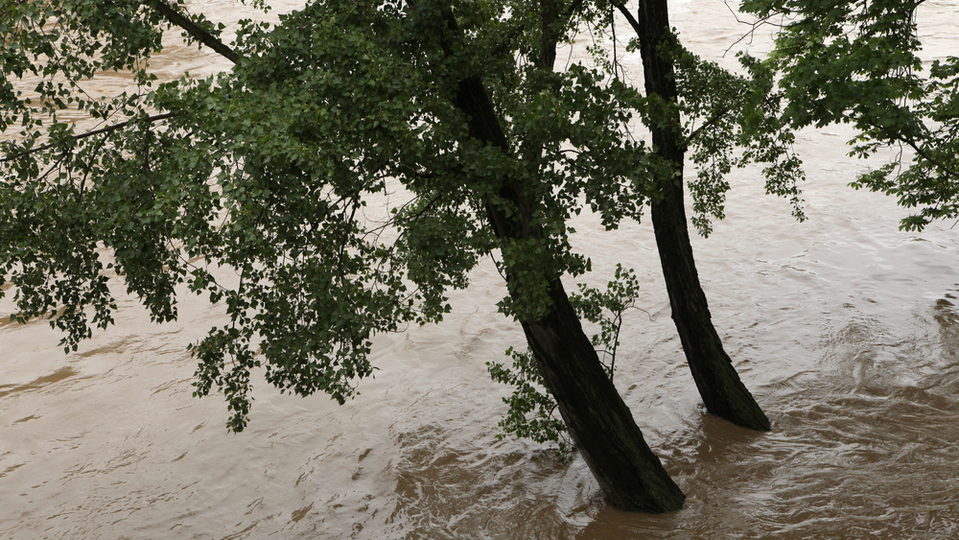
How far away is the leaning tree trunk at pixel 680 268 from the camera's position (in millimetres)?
8359

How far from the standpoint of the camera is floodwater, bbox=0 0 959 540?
8656 mm

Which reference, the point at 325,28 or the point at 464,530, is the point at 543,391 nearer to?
the point at 464,530

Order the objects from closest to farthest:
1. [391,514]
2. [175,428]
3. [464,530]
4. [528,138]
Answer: [528,138]
[464,530]
[391,514]
[175,428]

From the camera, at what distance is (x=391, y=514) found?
9.45 metres

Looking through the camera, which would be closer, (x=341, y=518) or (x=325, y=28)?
(x=325, y=28)

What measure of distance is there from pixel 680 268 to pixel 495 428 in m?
3.89

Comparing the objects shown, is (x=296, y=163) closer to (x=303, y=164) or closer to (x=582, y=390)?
(x=303, y=164)

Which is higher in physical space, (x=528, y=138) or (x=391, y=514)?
(x=528, y=138)

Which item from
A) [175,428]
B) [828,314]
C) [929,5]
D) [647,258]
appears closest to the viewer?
[175,428]

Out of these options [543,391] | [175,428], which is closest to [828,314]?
[543,391]

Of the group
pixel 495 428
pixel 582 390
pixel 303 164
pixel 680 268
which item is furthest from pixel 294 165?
pixel 495 428

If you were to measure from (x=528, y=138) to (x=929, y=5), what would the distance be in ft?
123

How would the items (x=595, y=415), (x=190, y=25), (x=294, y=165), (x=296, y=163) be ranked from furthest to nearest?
(x=595, y=415) → (x=190, y=25) → (x=294, y=165) → (x=296, y=163)

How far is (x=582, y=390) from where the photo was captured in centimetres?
752
